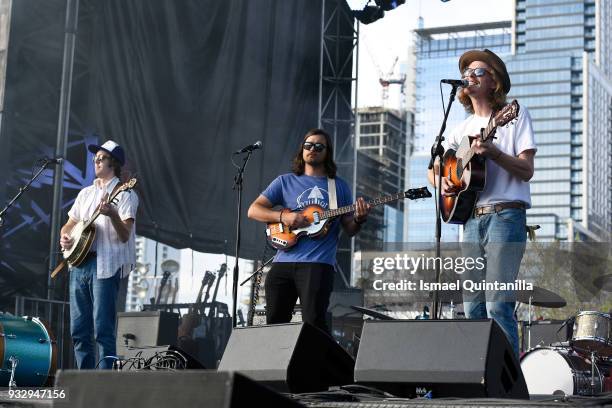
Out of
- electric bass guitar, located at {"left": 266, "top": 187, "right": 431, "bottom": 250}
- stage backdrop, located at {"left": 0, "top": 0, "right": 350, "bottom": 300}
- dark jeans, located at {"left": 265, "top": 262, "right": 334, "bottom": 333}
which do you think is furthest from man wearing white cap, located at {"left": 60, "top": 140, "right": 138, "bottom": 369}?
stage backdrop, located at {"left": 0, "top": 0, "right": 350, "bottom": 300}

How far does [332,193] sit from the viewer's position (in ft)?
16.6

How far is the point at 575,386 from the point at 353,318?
407 cm

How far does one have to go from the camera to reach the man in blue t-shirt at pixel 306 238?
475 centimetres

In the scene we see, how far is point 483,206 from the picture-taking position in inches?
178

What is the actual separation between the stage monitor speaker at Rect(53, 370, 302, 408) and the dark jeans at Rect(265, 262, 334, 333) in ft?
9.12

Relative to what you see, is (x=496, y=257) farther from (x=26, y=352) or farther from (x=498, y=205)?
(x=26, y=352)

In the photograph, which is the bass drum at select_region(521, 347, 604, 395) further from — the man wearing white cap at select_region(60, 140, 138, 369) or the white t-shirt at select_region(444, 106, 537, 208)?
the man wearing white cap at select_region(60, 140, 138, 369)

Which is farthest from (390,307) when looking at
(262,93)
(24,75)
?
(24,75)

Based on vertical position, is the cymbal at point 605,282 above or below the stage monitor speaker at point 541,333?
above

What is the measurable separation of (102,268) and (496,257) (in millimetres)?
2497

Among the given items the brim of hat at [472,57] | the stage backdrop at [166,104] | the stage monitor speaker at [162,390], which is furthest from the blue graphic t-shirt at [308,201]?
the stage backdrop at [166,104]

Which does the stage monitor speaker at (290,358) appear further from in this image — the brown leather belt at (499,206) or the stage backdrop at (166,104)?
the stage backdrop at (166,104)

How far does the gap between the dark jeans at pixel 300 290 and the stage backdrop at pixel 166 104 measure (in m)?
4.43

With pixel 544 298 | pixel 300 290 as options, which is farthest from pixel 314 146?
pixel 544 298
